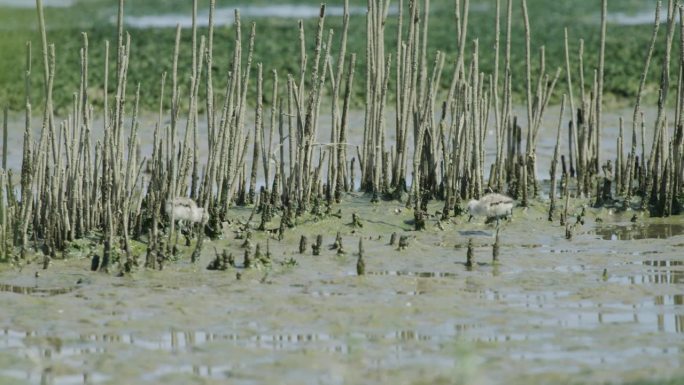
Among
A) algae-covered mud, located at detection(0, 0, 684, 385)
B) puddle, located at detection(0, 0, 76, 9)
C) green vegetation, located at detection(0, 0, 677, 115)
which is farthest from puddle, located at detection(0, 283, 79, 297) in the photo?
puddle, located at detection(0, 0, 76, 9)

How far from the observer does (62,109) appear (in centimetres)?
2084

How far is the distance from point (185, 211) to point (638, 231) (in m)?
3.92

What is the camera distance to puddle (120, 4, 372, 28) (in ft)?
117

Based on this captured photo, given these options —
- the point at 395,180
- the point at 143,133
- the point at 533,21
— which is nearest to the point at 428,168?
the point at 395,180

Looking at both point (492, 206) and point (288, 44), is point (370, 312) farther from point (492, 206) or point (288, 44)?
point (288, 44)

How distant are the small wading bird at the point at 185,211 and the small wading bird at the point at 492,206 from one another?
7.28 feet

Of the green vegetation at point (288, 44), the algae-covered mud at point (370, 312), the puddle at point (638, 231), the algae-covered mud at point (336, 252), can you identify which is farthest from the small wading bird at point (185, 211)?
the green vegetation at point (288, 44)

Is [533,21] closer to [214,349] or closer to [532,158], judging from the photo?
[532,158]

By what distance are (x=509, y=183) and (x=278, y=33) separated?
676 inches

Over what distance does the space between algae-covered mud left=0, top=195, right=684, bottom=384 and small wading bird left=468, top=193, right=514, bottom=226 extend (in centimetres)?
23

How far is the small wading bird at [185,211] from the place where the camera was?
1015 cm

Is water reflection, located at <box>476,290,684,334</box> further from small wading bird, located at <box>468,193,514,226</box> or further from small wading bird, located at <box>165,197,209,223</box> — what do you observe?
A: small wading bird, located at <box>165,197,209,223</box>

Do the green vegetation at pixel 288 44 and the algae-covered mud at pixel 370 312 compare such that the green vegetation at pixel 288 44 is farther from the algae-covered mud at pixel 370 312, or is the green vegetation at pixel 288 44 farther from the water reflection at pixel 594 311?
the water reflection at pixel 594 311

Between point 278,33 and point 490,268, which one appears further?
point 278,33
